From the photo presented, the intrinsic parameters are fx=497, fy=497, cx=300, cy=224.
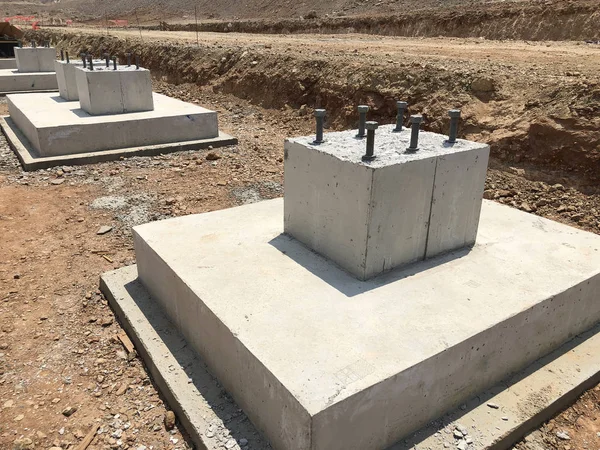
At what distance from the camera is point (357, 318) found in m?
3.09

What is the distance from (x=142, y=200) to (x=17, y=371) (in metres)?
3.60

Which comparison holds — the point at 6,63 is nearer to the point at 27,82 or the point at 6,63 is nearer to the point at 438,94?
the point at 27,82

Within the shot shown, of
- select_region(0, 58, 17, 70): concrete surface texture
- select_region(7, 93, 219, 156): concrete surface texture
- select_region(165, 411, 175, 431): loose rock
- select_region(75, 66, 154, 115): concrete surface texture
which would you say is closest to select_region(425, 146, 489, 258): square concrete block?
select_region(165, 411, 175, 431): loose rock

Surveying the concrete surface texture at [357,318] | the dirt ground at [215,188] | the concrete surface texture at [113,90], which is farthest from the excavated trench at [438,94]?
the concrete surface texture at [113,90]

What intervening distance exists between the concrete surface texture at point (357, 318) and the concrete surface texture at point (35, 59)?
45.0ft

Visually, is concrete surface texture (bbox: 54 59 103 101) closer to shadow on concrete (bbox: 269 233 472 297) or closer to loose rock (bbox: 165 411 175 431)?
shadow on concrete (bbox: 269 233 472 297)

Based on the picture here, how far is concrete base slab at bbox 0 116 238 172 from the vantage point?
829 cm

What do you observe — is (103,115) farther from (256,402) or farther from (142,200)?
(256,402)

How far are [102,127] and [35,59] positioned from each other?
340 inches

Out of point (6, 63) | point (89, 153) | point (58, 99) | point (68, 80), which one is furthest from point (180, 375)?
point (6, 63)

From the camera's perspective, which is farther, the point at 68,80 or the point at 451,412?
the point at 68,80

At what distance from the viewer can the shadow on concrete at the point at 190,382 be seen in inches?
116

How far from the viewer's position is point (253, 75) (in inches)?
534

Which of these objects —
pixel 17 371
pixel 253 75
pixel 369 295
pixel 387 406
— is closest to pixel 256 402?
pixel 387 406
